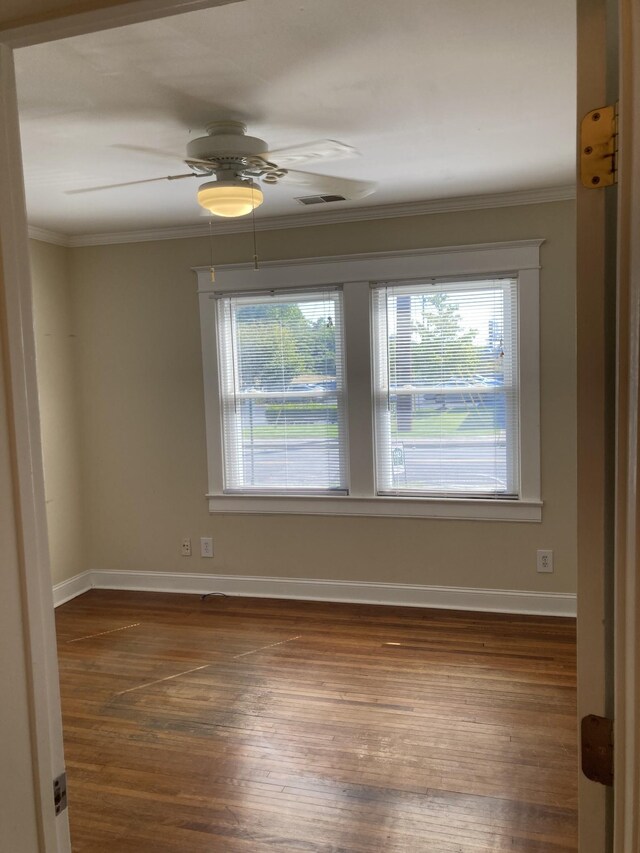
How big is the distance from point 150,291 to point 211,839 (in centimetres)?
354

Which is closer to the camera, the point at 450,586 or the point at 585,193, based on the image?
the point at 585,193

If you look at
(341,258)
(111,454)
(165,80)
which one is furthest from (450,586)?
(165,80)

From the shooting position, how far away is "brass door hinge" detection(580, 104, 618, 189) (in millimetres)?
760

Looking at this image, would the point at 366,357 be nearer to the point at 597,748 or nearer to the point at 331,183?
the point at 331,183

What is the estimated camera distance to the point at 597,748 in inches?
32.3

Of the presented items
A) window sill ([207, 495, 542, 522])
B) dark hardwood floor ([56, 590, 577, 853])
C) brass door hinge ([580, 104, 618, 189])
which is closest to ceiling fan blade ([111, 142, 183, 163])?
window sill ([207, 495, 542, 522])

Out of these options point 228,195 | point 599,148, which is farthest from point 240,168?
point 599,148

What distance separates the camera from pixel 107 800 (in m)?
2.40

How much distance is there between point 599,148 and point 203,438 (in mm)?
3986

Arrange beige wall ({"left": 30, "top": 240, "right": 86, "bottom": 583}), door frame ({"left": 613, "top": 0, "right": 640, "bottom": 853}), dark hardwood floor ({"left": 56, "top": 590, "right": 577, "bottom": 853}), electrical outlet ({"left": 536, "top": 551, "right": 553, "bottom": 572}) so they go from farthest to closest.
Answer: beige wall ({"left": 30, "top": 240, "right": 86, "bottom": 583}), electrical outlet ({"left": 536, "top": 551, "right": 553, "bottom": 572}), dark hardwood floor ({"left": 56, "top": 590, "right": 577, "bottom": 853}), door frame ({"left": 613, "top": 0, "right": 640, "bottom": 853})

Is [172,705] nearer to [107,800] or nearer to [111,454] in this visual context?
[107,800]

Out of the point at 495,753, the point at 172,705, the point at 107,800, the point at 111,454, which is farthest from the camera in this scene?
the point at 111,454

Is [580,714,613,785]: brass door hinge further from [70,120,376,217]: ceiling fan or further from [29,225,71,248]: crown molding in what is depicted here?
[29,225,71,248]: crown molding

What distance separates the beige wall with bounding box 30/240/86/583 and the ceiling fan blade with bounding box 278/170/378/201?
2.47m
